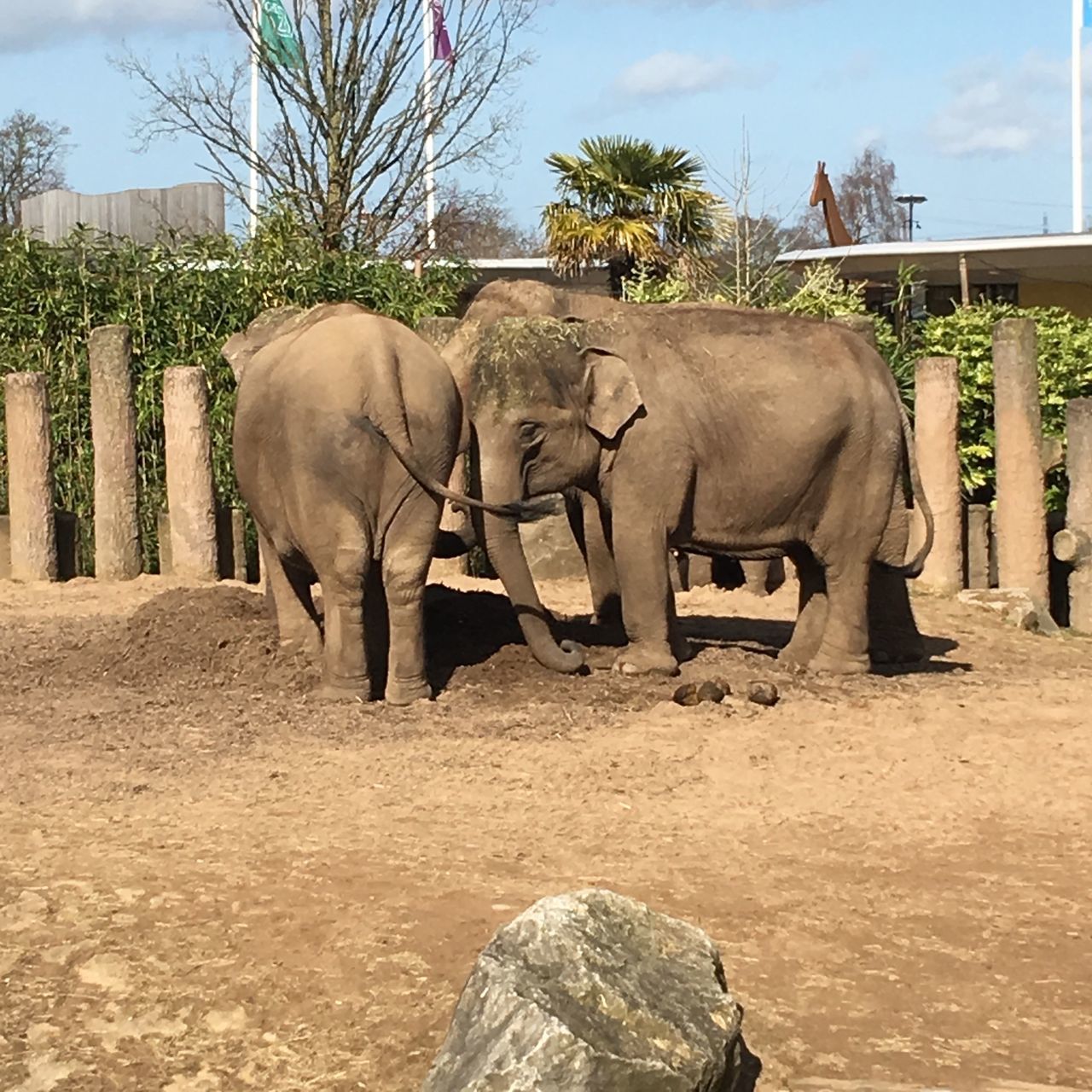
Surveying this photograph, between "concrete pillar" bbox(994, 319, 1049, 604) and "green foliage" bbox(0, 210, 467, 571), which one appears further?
"green foliage" bbox(0, 210, 467, 571)

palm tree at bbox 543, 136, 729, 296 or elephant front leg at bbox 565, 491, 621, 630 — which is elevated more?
palm tree at bbox 543, 136, 729, 296

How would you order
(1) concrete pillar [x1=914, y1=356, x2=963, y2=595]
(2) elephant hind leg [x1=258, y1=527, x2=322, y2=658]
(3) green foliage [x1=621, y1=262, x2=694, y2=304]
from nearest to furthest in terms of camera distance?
1. (2) elephant hind leg [x1=258, y1=527, x2=322, y2=658]
2. (1) concrete pillar [x1=914, y1=356, x2=963, y2=595]
3. (3) green foliage [x1=621, y1=262, x2=694, y2=304]

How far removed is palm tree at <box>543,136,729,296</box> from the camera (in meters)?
18.8

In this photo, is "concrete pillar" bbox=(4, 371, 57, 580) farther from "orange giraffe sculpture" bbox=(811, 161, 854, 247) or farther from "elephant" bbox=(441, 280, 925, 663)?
"orange giraffe sculpture" bbox=(811, 161, 854, 247)

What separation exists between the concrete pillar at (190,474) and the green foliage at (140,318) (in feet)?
2.33

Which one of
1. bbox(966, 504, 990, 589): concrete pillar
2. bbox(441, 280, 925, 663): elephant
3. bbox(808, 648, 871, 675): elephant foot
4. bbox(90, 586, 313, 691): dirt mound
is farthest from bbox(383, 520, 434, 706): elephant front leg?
bbox(966, 504, 990, 589): concrete pillar

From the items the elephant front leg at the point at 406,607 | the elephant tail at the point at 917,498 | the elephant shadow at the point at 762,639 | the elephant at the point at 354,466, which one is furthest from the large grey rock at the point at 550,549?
the elephant front leg at the point at 406,607

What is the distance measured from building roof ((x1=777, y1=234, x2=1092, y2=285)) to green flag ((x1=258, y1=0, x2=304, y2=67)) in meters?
5.71

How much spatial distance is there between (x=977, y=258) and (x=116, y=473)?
A: 1155 cm

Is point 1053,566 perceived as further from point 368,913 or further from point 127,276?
point 368,913

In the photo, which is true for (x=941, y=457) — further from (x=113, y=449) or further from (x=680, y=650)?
(x=113, y=449)

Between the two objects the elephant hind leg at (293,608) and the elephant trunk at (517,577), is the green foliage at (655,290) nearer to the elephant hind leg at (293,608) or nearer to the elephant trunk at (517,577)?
the elephant trunk at (517,577)

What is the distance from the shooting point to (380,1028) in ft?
14.3

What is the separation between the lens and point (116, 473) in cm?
1287
